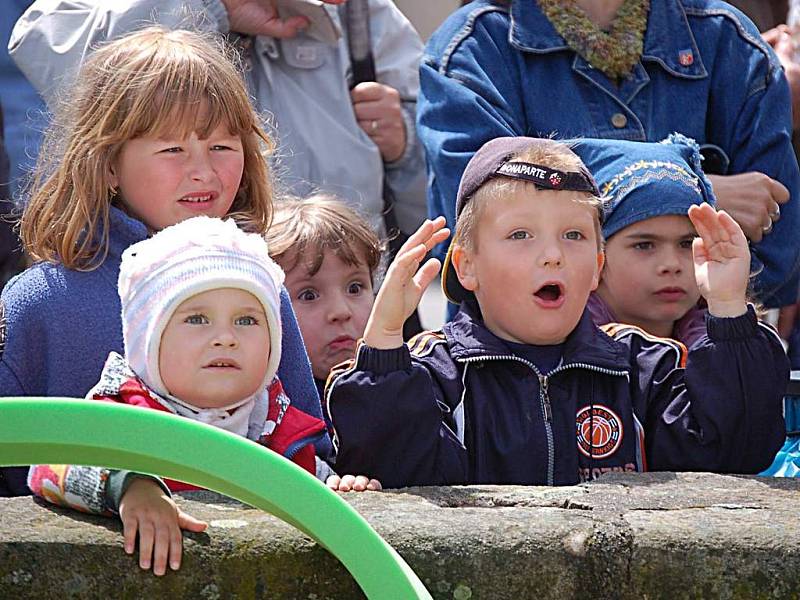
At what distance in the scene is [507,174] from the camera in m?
3.01

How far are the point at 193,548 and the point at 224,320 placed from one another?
0.59 meters

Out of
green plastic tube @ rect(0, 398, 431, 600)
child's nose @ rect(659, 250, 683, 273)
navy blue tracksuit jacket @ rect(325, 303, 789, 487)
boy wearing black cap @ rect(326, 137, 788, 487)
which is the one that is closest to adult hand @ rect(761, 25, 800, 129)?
child's nose @ rect(659, 250, 683, 273)

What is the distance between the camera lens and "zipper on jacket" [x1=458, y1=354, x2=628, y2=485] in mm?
2871

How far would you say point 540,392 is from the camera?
291cm

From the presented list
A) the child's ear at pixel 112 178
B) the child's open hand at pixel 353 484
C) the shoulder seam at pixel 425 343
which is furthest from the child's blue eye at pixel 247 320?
the child's ear at pixel 112 178

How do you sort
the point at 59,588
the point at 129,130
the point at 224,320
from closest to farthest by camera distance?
the point at 59,588, the point at 224,320, the point at 129,130

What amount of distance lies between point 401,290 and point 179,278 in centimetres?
42

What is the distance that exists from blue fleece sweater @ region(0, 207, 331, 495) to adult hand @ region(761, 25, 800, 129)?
2.34 m

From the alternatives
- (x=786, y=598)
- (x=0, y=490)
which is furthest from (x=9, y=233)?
(x=786, y=598)

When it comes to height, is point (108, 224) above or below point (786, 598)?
above

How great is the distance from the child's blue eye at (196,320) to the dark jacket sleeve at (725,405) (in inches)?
38.8

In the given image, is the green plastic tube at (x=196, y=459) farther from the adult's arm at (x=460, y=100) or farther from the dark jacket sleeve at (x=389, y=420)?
the adult's arm at (x=460, y=100)

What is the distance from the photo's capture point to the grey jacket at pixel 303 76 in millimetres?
3688

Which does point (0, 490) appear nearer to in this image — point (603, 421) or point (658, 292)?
point (603, 421)
